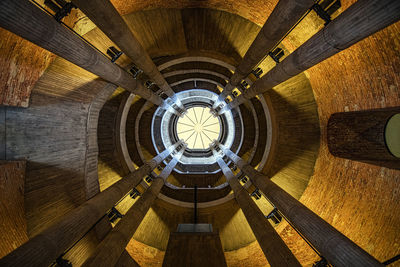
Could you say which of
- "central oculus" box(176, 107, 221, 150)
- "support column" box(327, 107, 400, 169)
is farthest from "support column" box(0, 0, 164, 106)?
"central oculus" box(176, 107, 221, 150)

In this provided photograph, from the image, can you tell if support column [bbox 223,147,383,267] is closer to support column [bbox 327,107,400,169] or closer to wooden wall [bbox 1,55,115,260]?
support column [bbox 327,107,400,169]

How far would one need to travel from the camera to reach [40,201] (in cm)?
818

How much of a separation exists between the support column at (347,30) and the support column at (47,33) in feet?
21.5

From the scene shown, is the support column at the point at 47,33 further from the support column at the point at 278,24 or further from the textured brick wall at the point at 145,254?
the textured brick wall at the point at 145,254

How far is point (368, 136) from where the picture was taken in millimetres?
7031

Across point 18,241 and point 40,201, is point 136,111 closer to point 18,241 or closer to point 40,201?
point 40,201

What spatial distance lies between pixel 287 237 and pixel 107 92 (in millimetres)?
12281

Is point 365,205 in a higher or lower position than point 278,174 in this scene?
lower

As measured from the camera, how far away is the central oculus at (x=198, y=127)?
3167 cm

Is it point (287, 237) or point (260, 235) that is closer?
point (260, 235)

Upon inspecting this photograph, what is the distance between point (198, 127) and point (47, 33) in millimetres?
28654

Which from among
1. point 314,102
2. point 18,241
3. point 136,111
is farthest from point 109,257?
point 136,111

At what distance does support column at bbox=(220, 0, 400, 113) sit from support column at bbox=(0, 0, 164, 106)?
6540mm

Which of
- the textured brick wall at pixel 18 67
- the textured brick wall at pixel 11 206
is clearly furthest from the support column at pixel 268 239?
the textured brick wall at pixel 18 67
